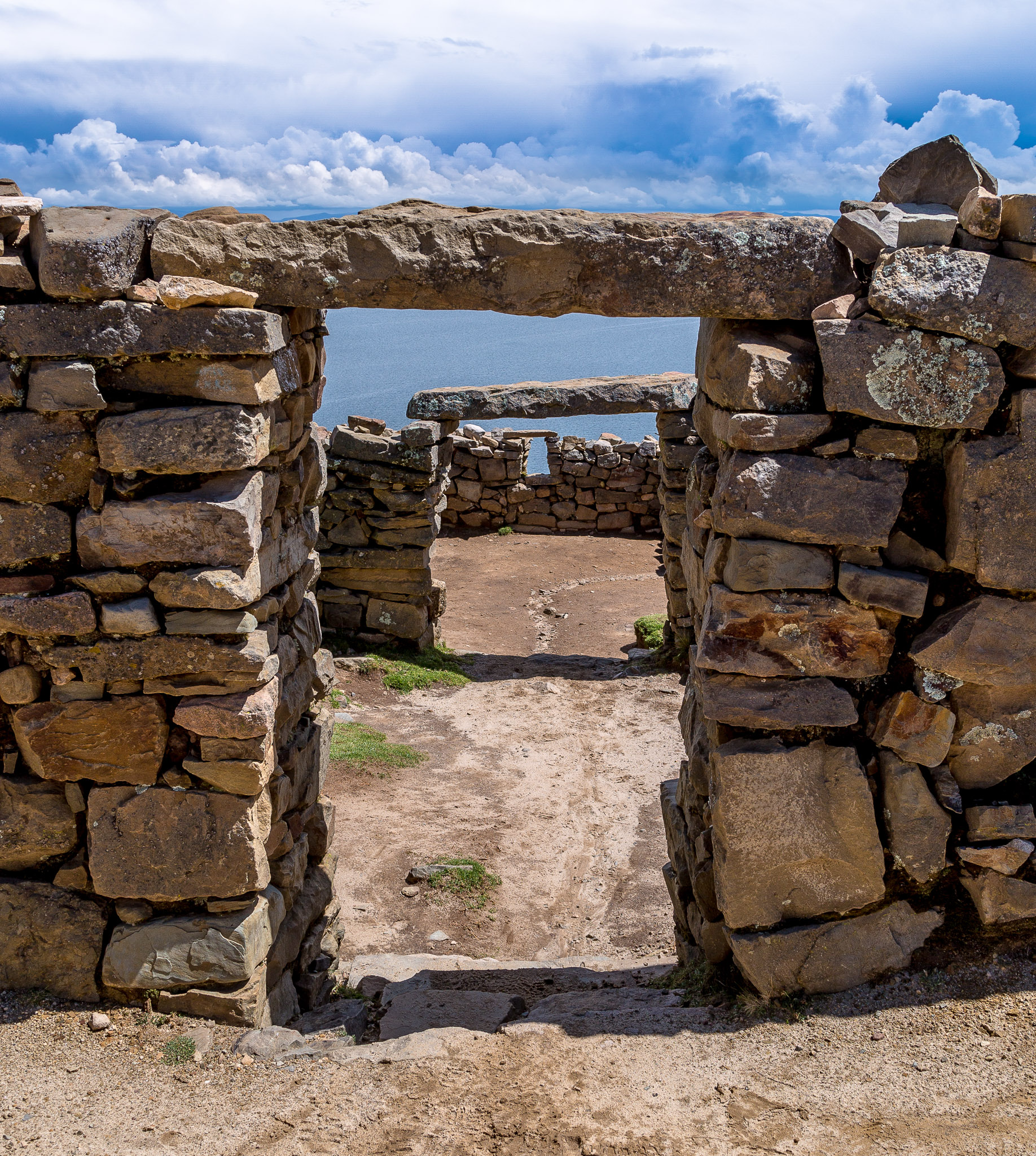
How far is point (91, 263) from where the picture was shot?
330cm

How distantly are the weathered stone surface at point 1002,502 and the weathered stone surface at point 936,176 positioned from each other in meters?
0.81

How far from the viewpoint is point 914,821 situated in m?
3.54

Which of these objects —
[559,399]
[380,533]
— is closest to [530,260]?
[380,533]

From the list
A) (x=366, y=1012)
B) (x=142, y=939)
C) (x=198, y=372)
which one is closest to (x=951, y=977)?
(x=366, y=1012)

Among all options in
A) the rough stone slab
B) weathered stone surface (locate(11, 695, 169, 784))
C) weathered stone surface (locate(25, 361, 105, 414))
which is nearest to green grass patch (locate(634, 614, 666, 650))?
weathered stone surface (locate(11, 695, 169, 784))

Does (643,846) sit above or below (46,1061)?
below

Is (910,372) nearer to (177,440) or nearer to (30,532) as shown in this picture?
(177,440)

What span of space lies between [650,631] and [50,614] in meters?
8.73

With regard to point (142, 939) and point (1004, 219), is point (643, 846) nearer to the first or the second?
point (142, 939)

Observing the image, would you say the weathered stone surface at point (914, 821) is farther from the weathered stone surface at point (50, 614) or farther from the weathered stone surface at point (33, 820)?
the weathered stone surface at point (33, 820)

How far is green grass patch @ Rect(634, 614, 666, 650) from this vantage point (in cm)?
1130

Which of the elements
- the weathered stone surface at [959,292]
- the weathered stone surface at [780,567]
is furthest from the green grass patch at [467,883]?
the weathered stone surface at [959,292]

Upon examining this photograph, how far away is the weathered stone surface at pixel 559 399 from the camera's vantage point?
11.1 meters

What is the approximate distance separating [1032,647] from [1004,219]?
1572mm
